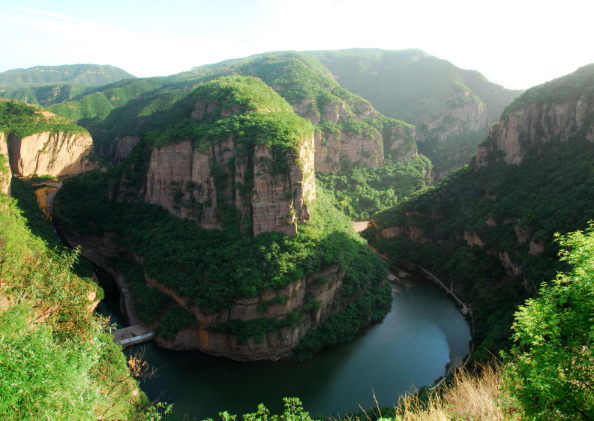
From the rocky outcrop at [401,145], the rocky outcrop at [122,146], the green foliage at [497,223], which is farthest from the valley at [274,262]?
the rocky outcrop at [401,145]

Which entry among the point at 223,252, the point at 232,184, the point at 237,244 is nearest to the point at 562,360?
the point at 237,244

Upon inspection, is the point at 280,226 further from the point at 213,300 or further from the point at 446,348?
the point at 446,348

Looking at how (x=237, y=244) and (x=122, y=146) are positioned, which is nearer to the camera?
(x=237, y=244)

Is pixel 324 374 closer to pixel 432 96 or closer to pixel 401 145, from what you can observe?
pixel 401 145

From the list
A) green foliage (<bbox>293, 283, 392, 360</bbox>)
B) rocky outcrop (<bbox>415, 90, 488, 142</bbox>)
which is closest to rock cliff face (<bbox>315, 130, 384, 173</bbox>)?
rocky outcrop (<bbox>415, 90, 488, 142</bbox>)

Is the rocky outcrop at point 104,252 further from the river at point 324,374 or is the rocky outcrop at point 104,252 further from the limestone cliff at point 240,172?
the limestone cliff at point 240,172

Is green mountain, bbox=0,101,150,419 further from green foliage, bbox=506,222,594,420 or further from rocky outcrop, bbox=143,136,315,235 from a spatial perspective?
green foliage, bbox=506,222,594,420
